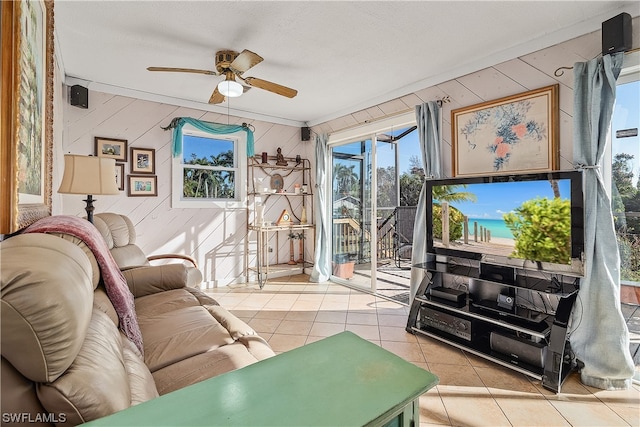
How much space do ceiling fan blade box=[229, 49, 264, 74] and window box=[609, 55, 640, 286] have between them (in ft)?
8.44

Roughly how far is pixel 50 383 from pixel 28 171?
113 centimetres

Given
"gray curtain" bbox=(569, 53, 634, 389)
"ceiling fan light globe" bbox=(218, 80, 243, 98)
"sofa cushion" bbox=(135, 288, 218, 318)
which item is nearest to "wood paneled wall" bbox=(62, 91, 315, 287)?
"sofa cushion" bbox=(135, 288, 218, 318)

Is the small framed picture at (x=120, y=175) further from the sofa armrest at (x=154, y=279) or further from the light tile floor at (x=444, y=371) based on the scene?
the light tile floor at (x=444, y=371)

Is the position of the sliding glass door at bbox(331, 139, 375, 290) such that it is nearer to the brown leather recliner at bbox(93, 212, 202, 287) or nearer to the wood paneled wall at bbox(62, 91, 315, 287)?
the wood paneled wall at bbox(62, 91, 315, 287)

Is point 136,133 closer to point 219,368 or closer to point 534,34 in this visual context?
point 219,368

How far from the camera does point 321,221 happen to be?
4.78 meters

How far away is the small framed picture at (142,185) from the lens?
148 inches

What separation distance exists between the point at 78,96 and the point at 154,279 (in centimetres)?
226

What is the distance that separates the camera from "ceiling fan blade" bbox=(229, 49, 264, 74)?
226 cm

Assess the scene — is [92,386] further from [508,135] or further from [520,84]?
[520,84]

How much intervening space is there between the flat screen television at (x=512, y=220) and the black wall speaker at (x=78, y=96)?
3.68 meters

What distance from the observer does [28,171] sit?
4.46 feet

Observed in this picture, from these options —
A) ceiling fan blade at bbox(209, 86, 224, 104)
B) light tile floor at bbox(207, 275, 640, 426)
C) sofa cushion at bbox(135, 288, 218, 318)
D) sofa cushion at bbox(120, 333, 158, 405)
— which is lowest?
light tile floor at bbox(207, 275, 640, 426)

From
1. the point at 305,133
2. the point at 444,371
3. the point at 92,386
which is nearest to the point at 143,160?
the point at 305,133
